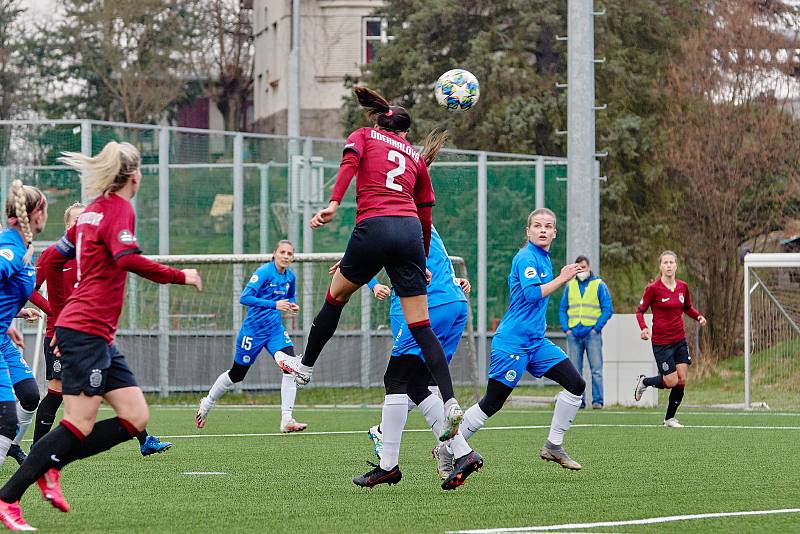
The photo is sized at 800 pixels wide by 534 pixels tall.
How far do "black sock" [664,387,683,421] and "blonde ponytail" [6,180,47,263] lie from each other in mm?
8543

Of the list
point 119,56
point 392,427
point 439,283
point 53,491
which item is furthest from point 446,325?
point 119,56

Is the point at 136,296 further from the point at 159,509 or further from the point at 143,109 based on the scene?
the point at 143,109

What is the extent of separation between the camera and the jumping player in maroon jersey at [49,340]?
30.3 feet

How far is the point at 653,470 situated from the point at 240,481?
280cm

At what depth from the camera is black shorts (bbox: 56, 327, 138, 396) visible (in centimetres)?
707

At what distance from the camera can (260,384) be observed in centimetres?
2181

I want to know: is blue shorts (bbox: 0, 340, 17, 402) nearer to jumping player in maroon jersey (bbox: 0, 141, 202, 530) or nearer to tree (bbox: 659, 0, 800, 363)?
jumping player in maroon jersey (bbox: 0, 141, 202, 530)

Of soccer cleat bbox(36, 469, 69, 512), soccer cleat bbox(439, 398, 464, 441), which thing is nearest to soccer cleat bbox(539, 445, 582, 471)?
soccer cleat bbox(439, 398, 464, 441)

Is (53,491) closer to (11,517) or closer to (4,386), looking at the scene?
(11,517)

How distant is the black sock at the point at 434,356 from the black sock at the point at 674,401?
7292 mm

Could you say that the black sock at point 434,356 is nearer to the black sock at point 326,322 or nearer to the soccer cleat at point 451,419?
the soccer cleat at point 451,419

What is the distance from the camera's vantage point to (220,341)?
21562mm

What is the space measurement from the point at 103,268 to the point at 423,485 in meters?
2.88

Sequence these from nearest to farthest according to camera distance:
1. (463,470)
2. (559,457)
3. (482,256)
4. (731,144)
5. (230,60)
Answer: (463,470)
(559,457)
(482,256)
(731,144)
(230,60)
